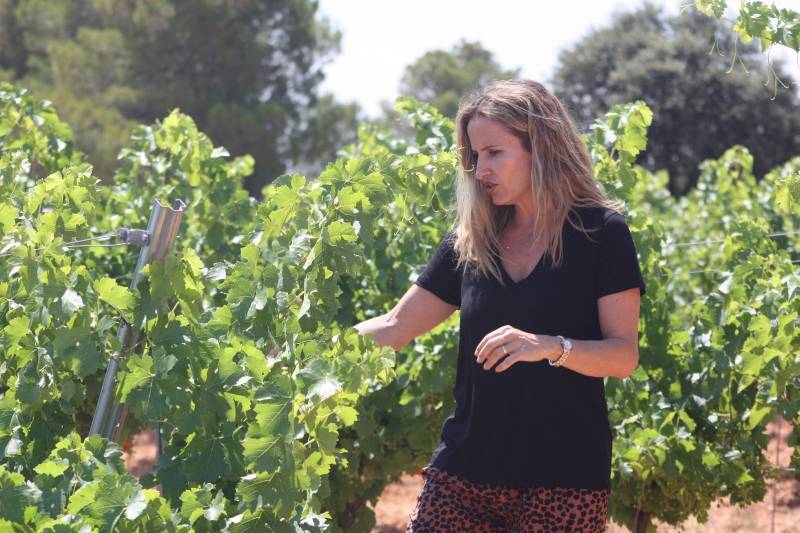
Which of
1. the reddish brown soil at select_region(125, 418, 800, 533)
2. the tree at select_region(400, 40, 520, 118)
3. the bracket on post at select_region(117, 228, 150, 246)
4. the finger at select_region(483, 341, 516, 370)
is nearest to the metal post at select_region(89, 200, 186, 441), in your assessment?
the bracket on post at select_region(117, 228, 150, 246)

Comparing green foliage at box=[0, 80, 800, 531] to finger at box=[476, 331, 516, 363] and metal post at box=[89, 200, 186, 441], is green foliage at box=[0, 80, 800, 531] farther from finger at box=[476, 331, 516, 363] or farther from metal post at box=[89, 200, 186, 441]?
finger at box=[476, 331, 516, 363]

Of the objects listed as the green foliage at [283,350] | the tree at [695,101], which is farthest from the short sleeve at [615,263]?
the tree at [695,101]

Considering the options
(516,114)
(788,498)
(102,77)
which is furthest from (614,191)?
(102,77)

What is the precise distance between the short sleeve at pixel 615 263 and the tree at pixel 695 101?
78.8 ft

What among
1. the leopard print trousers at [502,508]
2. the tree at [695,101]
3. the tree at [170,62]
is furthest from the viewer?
the tree at [695,101]

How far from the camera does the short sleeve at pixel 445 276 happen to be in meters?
2.49

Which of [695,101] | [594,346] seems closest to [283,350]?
[594,346]

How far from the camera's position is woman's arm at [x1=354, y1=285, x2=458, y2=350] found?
2504 millimetres

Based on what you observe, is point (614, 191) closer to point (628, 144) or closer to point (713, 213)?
point (628, 144)

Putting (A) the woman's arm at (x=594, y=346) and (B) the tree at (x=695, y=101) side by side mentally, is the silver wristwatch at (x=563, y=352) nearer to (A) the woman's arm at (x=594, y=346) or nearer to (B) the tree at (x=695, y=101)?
(A) the woman's arm at (x=594, y=346)

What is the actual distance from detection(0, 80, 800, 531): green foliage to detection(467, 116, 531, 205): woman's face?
276 millimetres

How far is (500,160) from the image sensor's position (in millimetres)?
2350

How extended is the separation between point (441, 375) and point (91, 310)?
1.74 metres

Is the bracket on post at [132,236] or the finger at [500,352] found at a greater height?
the bracket on post at [132,236]
